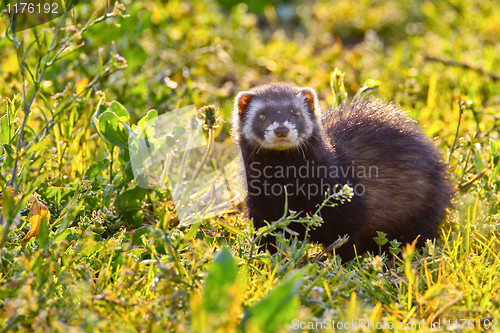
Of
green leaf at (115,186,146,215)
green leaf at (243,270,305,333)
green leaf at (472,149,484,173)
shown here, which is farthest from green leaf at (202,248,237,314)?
green leaf at (472,149,484,173)

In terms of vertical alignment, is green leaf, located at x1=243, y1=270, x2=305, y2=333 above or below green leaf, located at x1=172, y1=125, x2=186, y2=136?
below

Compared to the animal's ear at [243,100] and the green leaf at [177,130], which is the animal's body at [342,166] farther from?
the green leaf at [177,130]

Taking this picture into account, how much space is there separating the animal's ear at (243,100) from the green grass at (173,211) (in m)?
0.53

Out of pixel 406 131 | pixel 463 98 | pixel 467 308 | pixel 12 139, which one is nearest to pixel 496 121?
pixel 406 131

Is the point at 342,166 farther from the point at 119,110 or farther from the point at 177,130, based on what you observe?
→ the point at 119,110

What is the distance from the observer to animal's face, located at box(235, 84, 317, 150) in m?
3.57

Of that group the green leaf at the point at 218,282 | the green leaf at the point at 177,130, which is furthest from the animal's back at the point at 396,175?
the green leaf at the point at 218,282

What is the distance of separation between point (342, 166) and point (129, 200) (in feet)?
4.42

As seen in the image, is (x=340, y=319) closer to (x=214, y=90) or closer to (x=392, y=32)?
(x=214, y=90)

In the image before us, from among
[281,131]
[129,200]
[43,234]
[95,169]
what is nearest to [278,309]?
[43,234]

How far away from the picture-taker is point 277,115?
3758mm

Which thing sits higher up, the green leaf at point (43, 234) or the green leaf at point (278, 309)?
the green leaf at point (43, 234)

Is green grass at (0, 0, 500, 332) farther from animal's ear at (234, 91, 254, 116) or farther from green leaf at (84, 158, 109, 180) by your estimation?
animal's ear at (234, 91, 254, 116)

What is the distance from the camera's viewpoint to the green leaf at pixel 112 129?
3508mm
